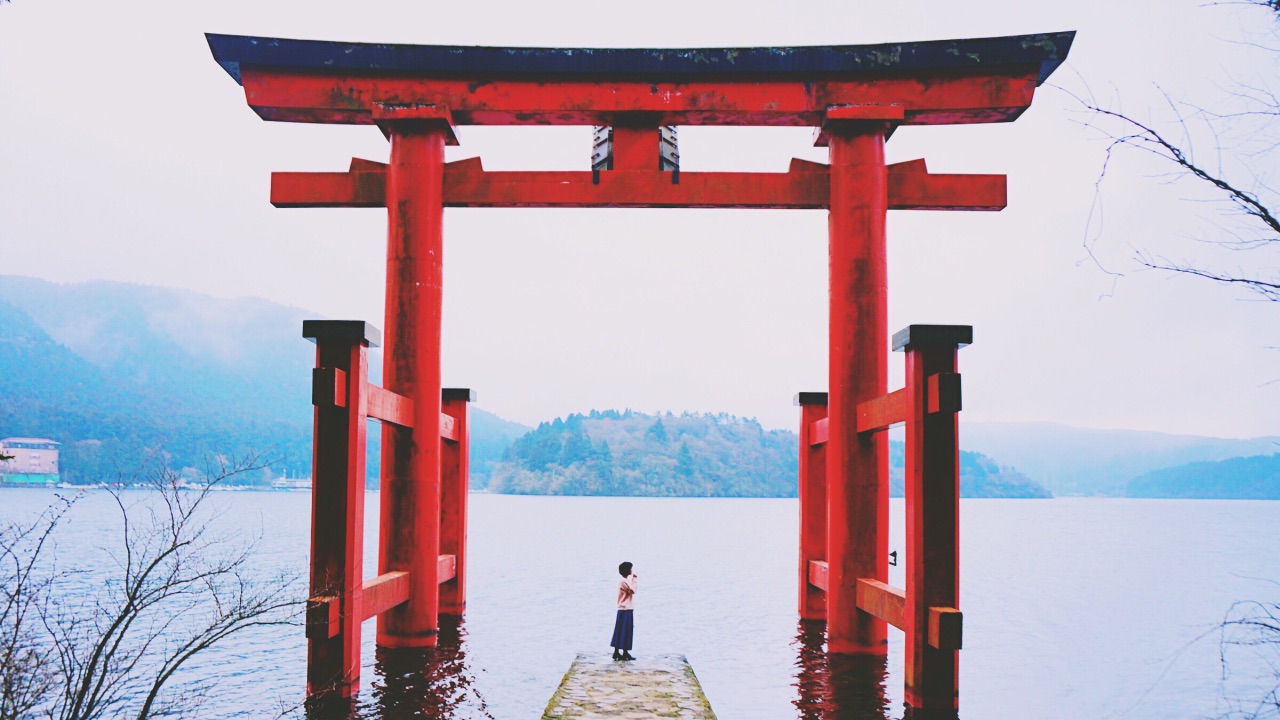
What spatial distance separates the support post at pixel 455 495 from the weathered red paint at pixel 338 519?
16.3 ft

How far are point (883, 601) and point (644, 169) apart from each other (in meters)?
5.41

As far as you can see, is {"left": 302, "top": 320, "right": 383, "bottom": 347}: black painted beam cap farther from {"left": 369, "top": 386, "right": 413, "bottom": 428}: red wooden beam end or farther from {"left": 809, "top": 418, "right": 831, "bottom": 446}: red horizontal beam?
{"left": 809, "top": 418, "right": 831, "bottom": 446}: red horizontal beam

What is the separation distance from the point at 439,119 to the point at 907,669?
755 cm

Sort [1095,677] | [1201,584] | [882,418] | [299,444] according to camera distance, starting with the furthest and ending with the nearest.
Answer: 1. [299,444]
2. [1201,584]
3. [1095,677]
4. [882,418]

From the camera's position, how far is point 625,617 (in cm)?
1115

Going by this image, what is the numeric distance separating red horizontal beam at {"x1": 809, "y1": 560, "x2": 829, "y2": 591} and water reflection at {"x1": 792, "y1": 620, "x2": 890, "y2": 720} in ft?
3.02

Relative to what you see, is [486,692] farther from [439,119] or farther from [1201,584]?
[1201,584]

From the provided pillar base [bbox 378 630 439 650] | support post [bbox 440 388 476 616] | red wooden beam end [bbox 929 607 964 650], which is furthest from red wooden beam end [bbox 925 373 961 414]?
support post [bbox 440 388 476 616]

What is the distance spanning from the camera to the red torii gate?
449 inches

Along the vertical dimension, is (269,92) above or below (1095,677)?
above

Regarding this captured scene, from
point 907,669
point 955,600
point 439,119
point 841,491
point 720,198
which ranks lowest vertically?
point 907,669

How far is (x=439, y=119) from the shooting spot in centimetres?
1184

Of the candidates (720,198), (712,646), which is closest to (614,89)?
(720,198)

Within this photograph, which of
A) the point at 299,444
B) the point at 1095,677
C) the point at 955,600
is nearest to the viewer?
the point at 955,600
